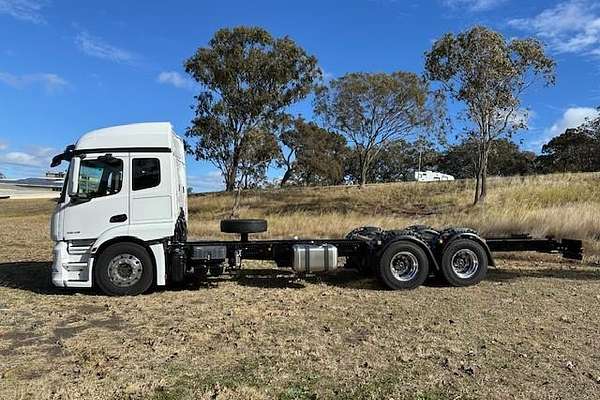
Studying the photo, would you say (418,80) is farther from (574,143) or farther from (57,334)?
(57,334)

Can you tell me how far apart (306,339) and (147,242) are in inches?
→ 164

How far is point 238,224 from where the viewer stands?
11234mm

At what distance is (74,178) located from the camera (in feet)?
33.0

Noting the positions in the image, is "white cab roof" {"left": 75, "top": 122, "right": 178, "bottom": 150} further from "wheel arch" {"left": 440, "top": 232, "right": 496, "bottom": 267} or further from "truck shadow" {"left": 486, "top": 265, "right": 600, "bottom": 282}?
"truck shadow" {"left": 486, "top": 265, "right": 600, "bottom": 282}

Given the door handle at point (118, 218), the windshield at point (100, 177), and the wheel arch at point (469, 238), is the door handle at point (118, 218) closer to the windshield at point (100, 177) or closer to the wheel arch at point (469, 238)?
the windshield at point (100, 177)

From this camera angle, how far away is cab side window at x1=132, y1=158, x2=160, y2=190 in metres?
10.3

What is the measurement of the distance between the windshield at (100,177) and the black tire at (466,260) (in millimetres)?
6051

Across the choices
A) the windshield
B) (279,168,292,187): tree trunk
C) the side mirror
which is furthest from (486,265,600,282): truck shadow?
(279,168,292,187): tree trunk

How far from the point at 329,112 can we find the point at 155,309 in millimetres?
40009

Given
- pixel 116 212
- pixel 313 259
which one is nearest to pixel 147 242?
pixel 116 212

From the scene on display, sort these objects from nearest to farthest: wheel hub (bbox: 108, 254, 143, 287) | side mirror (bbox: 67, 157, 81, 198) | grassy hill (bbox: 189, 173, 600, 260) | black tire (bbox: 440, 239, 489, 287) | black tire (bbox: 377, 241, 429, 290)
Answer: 1. side mirror (bbox: 67, 157, 81, 198)
2. wheel hub (bbox: 108, 254, 143, 287)
3. black tire (bbox: 377, 241, 429, 290)
4. black tire (bbox: 440, 239, 489, 287)
5. grassy hill (bbox: 189, 173, 600, 260)

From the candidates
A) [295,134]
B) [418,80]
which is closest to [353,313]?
[418,80]

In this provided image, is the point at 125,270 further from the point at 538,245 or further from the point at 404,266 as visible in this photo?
the point at 538,245

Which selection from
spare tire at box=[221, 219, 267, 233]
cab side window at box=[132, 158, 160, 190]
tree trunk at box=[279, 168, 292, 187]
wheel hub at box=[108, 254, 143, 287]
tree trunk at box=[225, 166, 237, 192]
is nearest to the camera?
wheel hub at box=[108, 254, 143, 287]
